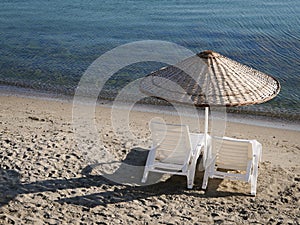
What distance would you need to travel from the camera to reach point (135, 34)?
2231 cm

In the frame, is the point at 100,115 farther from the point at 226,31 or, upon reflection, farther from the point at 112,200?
the point at 226,31

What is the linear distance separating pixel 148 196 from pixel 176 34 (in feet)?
48.3

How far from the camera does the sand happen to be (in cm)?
770

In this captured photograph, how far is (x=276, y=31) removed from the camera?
2244 cm

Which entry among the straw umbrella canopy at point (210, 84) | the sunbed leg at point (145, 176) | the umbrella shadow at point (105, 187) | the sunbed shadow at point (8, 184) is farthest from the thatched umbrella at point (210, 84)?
the sunbed shadow at point (8, 184)

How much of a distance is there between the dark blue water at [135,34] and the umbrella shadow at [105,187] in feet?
21.0

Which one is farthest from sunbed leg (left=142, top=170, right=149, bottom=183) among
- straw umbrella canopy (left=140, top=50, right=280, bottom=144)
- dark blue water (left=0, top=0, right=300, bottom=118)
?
dark blue water (left=0, top=0, right=300, bottom=118)

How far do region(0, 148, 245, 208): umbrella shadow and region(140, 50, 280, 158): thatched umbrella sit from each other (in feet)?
5.34

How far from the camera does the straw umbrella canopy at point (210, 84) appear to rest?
799cm

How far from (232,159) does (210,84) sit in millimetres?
1645

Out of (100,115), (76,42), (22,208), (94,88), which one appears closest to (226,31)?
(76,42)

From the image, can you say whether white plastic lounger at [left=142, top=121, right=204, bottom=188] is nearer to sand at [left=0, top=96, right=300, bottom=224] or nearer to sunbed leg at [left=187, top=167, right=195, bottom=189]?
sunbed leg at [left=187, top=167, right=195, bottom=189]

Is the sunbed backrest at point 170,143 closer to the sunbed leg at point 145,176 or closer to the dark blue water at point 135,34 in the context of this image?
the sunbed leg at point 145,176

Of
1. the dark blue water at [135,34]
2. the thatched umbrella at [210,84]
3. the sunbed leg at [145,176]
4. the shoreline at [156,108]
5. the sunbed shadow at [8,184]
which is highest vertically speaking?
the dark blue water at [135,34]
